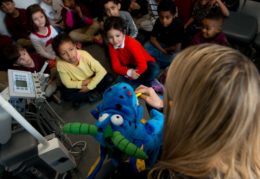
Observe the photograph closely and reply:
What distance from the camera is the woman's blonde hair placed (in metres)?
0.56

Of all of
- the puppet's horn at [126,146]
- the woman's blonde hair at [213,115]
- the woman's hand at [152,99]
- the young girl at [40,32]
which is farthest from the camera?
the young girl at [40,32]

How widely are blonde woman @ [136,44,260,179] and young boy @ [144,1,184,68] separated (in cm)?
143

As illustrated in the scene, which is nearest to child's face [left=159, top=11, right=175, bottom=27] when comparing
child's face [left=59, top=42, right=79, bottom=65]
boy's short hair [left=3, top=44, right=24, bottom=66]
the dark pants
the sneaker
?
the sneaker

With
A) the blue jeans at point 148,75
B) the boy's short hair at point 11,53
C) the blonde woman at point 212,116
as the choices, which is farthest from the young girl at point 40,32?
the blonde woman at point 212,116

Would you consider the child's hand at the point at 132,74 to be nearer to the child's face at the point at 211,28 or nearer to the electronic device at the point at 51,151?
the child's face at the point at 211,28

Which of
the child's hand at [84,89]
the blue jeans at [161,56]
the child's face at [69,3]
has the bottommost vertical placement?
the child's hand at [84,89]

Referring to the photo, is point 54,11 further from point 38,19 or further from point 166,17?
point 166,17

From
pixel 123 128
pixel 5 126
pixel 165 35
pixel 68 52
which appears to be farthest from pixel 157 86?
pixel 5 126

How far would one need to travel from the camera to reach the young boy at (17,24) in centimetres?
227

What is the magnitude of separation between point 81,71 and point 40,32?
1.86 ft

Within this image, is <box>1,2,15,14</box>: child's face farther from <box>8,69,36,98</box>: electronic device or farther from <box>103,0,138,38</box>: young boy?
<box>8,69,36,98</box>: electronic device

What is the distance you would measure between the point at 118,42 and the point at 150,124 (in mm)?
821

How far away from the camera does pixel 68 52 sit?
1.74 metres

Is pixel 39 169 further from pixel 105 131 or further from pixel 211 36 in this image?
pixel 211 36
